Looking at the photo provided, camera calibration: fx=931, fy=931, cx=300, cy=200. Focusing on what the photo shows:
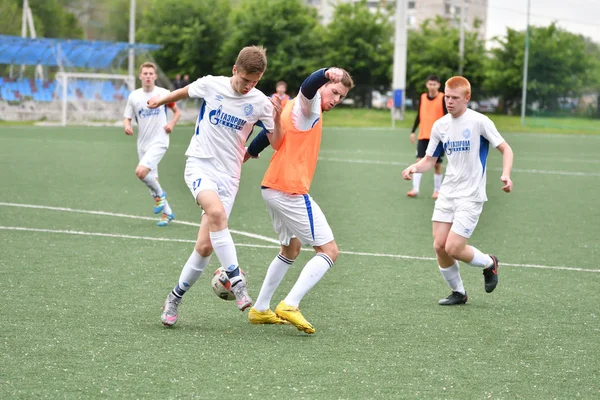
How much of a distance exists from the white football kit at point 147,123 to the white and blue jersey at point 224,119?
19.0 feet

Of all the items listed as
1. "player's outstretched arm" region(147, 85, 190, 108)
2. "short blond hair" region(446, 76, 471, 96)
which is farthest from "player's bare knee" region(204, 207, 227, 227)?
"short blond hair" region(446, 76, 471, 96)

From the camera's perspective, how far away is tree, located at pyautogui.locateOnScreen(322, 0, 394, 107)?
64062 millimetres

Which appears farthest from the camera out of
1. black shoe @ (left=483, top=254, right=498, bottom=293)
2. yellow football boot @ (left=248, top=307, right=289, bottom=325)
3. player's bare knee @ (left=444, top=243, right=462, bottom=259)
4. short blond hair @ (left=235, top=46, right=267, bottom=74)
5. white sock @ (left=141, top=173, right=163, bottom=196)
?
white sock @ (left=141, top=173, right=163, bottom=196)

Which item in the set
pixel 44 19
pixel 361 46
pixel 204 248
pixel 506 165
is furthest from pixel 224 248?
pixel 44 19

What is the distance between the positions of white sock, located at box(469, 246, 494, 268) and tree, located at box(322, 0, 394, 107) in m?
56.5

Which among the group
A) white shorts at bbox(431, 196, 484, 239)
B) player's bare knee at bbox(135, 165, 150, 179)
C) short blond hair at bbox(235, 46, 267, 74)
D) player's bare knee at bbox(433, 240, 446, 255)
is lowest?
player's bare knee at bbox(433, 240, 446, 255)

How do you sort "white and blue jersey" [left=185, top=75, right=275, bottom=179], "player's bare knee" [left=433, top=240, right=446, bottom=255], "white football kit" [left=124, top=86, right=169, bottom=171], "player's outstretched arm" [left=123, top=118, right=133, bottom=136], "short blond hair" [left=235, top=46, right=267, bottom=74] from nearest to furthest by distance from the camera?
1. "short blond hair" [left=235, top=46, right=267, bottom=74]
2. "white and blue jersey" [left=185, top=75, right=275, bottom=179]
3. "player's bare knee" [left=433, top=240, right=446, bottom=255]
4. "player's outstretched arm" [left=123, top=118, right=133, bottom=136]
5. "white football kit" [left=124, top=86, right=169, bottom=171]

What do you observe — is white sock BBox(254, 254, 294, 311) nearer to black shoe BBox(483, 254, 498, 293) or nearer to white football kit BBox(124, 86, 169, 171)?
black shoe BBox(483, 254, 498, 293)

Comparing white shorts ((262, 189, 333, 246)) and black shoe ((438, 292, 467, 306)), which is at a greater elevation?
white shorts ((262, 189, 333, 246))

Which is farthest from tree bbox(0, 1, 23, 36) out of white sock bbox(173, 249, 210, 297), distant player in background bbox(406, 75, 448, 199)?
white sock bbox(173, 249, 210, 297)

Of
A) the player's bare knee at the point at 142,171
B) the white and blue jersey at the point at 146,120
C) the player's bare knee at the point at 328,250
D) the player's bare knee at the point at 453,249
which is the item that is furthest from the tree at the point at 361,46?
the player's bare knee at the point at 328,250

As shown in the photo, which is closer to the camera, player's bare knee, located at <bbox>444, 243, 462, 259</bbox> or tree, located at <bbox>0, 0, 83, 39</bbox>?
→ player's bare knee, located at <bbox>444, 243, 462, 259</bbox>

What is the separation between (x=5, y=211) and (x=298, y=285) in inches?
283

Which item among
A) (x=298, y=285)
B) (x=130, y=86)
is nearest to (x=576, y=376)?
A: (x=298, y=285)
